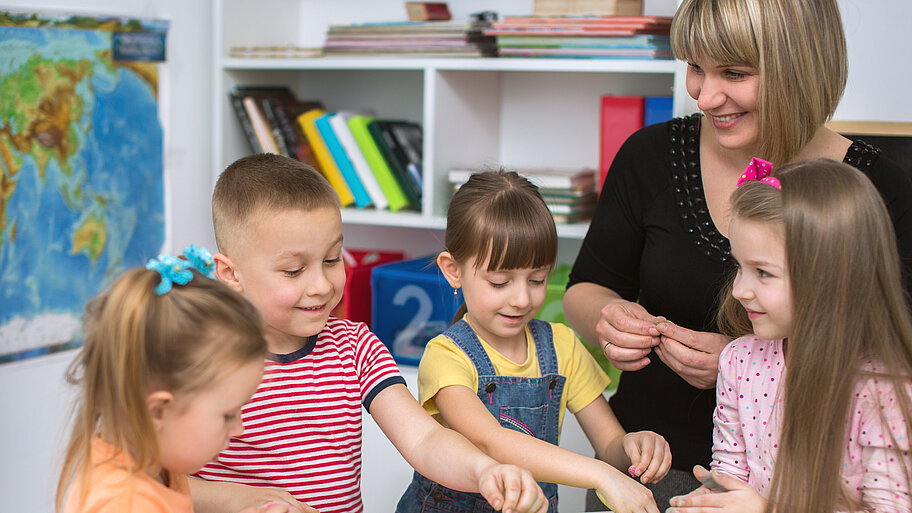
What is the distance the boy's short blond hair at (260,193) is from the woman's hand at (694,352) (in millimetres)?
532

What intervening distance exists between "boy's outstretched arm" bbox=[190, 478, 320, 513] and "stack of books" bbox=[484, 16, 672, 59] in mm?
1423

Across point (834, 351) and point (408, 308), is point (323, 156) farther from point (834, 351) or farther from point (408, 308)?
point (834, 351)

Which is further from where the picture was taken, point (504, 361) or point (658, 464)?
point (504, 361)

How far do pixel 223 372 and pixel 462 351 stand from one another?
485 millimetres

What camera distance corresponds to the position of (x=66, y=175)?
2.18m

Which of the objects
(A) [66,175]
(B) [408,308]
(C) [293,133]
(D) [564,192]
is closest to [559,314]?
(D) [564,192]

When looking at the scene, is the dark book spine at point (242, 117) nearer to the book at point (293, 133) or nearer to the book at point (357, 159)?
the book at point (293, 133)

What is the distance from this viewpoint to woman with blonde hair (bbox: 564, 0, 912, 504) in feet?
4.10

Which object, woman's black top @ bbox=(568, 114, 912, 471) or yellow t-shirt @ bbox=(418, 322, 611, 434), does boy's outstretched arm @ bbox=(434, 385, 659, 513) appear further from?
woman's black top @ bbox=(568, 114, 912, 471)

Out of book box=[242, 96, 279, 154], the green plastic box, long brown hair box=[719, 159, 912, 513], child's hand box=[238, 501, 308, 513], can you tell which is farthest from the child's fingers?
book box=[242, 96, 279, 154]

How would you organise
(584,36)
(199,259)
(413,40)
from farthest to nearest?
(413,40) → (584,36) → (199,259)

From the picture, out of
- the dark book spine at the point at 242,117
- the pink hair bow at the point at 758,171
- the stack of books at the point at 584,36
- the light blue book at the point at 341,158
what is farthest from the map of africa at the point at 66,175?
the pink hair bow at the point at 758,171

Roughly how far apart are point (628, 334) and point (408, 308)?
1157 millimetres

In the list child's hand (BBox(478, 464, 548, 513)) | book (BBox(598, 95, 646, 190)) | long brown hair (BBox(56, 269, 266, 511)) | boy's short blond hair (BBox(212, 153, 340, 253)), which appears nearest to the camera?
long brown hair (BBox(56, 269, 266, 511))
